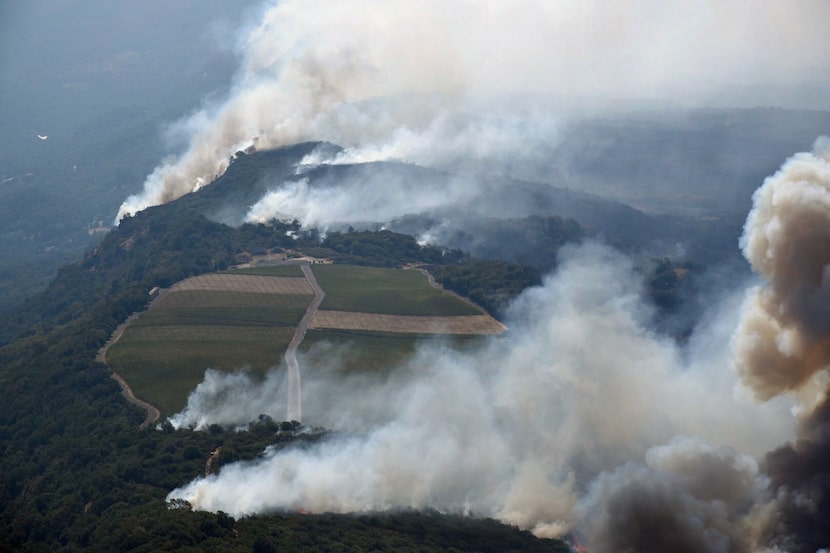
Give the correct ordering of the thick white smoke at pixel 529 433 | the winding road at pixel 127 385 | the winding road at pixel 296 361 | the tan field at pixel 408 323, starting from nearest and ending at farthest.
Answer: the thick white smoke at pixel 529 433, the winding road at pixel 296 361, the winding road at pixel 127 385, the tan field at pixel 408 323

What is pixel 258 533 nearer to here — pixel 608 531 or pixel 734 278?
pixel 608 531

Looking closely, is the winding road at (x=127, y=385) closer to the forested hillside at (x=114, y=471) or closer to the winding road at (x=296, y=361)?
the forested hillside at (x=114, y=471)

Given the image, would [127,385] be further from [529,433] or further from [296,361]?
[529,433]

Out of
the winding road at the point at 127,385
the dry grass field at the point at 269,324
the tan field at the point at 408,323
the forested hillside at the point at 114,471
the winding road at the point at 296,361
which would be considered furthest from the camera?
the tan field at the point at 408,323

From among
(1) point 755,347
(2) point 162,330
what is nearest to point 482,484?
(1) point 755,347

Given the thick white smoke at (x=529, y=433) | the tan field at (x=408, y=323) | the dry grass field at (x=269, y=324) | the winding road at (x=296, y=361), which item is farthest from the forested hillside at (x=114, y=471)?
the tan field at (x=408, y=323)

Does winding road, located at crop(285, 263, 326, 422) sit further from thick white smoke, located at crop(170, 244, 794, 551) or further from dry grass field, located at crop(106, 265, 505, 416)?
thick white smoke, located at crop(170, 244, 794, 551)
